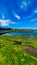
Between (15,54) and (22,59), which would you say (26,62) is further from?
(15,54)

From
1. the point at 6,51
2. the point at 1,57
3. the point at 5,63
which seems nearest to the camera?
the point at 5,63

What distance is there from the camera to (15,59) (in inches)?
554

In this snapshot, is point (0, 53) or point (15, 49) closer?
point (0, 53)

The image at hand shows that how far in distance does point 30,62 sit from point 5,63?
2316 millimetres

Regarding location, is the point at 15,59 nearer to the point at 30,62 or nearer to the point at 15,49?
the point at 30,62

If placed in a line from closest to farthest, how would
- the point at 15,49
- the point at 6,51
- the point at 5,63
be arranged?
the point at 5,63
the point at 6,51
the point at 15,49

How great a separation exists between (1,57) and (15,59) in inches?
54.7

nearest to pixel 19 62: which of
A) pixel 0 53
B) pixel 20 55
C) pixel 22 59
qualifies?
pixel 22 59

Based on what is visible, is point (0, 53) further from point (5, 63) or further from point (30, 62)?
point (30, 62)

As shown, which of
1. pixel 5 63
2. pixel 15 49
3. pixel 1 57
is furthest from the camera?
pixel 15 49

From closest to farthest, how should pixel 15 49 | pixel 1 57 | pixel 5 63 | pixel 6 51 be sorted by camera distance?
pixel 5 63
pixel 1 57
pixel 6 51
pixel 15 49

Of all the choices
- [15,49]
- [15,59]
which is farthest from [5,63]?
[15,49]

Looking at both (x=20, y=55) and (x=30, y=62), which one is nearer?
(x=30, y=62)

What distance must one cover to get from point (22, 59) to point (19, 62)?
581 mm
